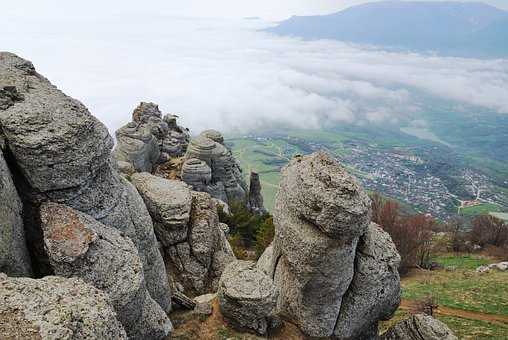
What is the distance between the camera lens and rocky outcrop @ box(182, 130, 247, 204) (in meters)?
59.3

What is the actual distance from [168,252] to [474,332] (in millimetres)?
23265

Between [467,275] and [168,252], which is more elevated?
[168,252]

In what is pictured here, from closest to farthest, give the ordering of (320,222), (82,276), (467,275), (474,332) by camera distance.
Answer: (82,276) < (320,222) < (474,332) < (467,275)

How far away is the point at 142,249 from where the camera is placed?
62.7 feet

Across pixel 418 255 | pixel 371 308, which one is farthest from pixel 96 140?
pixel 418 255

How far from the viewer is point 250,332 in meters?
19.8

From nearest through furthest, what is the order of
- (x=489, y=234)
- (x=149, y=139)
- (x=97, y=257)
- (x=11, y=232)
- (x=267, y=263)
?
(x=11, y=232), (x=97, y=257), (x=267, y=263), (x=149, y=139), (x=489, y=234)

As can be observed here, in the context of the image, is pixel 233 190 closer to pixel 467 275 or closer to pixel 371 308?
pixel 467 275

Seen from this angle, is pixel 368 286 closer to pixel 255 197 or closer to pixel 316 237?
pixel 316 237

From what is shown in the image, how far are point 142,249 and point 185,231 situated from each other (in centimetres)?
564

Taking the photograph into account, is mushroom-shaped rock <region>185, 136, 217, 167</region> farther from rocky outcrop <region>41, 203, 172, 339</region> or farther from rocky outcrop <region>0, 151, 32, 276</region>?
rocky outcrop <region>0, 151, 32, 276</region>

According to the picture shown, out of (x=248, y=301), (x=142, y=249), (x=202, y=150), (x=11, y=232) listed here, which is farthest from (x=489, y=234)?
(x=11, y=232)

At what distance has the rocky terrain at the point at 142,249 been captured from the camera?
12125 mm

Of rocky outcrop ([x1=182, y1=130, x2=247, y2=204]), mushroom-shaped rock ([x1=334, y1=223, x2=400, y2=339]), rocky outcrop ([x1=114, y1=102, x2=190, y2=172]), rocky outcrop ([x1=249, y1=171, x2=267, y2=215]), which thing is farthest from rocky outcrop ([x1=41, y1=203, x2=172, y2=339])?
rocky outcrop ([x1=249, y1=171, x2=267, y2=215])
